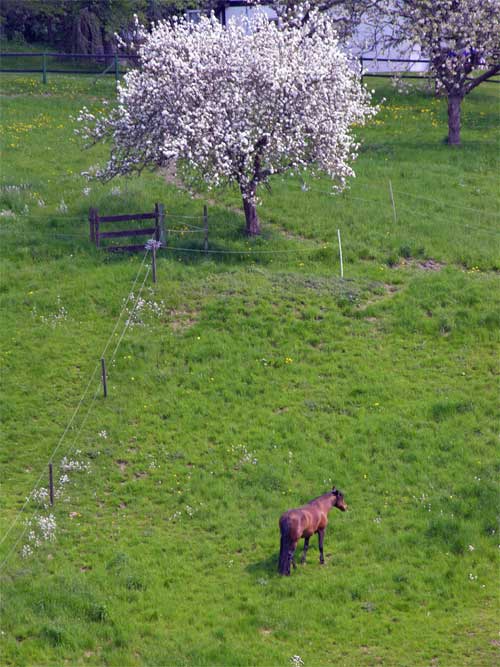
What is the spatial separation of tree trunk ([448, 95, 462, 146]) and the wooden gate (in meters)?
17.9

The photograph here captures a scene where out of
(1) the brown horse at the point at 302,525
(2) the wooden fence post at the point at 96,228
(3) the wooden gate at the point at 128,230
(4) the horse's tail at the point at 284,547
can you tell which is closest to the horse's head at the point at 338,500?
(1) the brown horse at the point at 302,525

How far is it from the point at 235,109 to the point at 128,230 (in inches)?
217

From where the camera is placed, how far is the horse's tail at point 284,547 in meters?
18.8

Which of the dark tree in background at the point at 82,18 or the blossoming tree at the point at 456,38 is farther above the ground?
the dark tree in background at the point at 82,18

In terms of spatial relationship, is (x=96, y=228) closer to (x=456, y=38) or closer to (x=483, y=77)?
(x=456, y=38)

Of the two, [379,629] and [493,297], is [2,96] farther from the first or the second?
[379,629]

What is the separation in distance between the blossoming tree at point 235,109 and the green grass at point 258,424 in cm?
260

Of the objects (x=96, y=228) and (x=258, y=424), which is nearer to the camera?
(x=258, y=424)

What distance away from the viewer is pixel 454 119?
44438mm

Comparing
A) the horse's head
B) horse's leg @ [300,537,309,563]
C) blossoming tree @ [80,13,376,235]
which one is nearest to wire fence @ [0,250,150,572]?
blossoming tree @ [80,13,376,235]

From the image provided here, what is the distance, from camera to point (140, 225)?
112 ft

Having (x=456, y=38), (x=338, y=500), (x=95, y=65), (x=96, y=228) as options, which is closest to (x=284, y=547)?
(x=338, y=500)

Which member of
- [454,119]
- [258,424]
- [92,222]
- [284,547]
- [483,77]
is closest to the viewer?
[284,547]

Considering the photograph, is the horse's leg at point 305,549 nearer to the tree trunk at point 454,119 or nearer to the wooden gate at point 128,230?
the wooden gate at point 128,230
